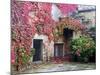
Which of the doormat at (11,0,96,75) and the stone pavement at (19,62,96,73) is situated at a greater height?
the doormat at (11,0,96,75)

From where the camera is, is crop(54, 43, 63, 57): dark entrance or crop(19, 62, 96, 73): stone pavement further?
crop(54, 43, 63, 57): dark entrance

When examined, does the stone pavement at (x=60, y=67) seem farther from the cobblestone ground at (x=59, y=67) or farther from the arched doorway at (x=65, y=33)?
the arched doorway at (x=65, y=33)

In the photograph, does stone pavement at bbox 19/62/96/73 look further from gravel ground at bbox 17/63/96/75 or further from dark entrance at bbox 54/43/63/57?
dark entrance at bbox 54/43/63/57

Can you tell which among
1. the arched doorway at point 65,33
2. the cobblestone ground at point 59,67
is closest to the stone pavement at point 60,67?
the cobblestone ground at point 59,67

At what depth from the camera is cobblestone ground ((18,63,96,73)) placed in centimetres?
255

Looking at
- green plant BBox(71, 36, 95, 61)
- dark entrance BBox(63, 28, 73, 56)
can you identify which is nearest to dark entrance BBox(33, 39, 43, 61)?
dark entrance BBox(63, 28, 73, 56)

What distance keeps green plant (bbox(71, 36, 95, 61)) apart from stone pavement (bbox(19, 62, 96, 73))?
97mm

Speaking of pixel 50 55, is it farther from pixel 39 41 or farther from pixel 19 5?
pixel 19 5

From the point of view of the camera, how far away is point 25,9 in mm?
2484

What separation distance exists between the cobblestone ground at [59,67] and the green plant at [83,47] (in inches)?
3.8

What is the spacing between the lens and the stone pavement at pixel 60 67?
255 centimetres

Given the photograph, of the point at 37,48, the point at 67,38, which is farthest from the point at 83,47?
the point at 37,48

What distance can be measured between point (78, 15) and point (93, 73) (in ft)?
2.45
